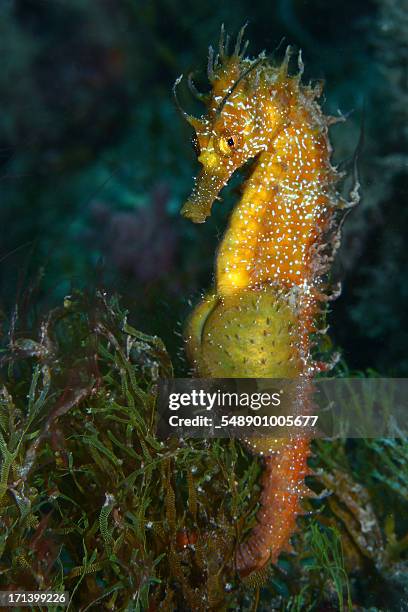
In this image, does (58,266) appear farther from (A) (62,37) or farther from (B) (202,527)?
(B) (202,527)

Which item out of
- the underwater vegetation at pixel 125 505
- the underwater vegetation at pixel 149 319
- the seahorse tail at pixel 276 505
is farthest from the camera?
the seahorse tail at pixel 276 505

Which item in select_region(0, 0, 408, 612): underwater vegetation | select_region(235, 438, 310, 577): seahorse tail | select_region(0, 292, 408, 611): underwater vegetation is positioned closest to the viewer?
select_region(0, 292, 408, 611): underwater vegetation

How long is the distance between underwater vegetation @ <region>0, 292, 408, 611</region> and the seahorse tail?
0.05 meters

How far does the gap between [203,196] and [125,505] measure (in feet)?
3.50

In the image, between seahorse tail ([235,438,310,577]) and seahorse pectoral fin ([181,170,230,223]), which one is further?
seahorse tail ([235,438,310,577])

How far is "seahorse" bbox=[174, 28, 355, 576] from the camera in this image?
1.64 m

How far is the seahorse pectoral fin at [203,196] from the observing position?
160 centimetres

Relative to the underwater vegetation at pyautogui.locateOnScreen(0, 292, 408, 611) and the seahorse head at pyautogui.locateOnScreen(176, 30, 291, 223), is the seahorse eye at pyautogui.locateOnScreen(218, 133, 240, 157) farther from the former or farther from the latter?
the underwater vegetation at pyautogui.locateOnScreen(0, 292, 408, 611)

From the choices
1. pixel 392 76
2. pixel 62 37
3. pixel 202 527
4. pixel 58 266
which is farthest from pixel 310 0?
pixel 202 527

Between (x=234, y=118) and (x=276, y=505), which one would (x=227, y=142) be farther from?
(x=276, y=505)

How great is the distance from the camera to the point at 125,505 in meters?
1.67

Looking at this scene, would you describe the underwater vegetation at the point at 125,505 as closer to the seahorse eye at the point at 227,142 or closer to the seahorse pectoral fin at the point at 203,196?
the seahorse pectoral fin at the point at 203,196

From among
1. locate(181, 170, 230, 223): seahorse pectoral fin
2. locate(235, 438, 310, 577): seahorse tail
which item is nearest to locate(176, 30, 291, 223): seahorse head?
locate(181, 170, 230, 223): seahorse pectoral fin

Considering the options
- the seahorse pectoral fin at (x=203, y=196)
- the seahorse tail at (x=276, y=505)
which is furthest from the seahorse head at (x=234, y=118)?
the seahorse tail at (x=276, y=505)
